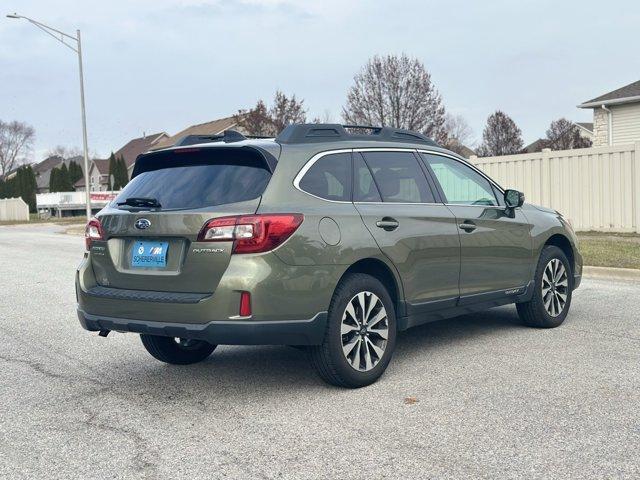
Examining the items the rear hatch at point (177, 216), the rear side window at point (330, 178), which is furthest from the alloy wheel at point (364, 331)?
the rear hatch at point (177, 216)

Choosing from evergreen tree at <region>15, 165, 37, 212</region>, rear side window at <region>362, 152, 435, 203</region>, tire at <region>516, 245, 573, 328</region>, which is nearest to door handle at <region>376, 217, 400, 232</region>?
rear side window at <region>362, 152, 435, 203</region>

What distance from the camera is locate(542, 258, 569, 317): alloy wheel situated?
23.1 feet

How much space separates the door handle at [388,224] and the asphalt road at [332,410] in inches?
42.2

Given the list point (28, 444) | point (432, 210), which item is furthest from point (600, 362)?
point (28, 444)

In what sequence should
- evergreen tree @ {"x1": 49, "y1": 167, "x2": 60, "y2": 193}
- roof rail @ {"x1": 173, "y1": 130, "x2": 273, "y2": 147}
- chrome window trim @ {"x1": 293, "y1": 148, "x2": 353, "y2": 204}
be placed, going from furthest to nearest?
evergreen tree @ {"x1": 49, "y1": 167, "x2": 60, "y2": 193} < roof rail @ {"x1": 173, "y1": 130, "x2": 273, "y2": 147} < chrome window trim @ {"x1": 293, "y1": 148, "x2": 353, "y2": 204}

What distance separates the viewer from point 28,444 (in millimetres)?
4133

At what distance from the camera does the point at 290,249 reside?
4.66 metres

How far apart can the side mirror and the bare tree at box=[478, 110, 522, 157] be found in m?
61.4

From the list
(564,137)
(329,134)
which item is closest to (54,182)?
(564,137)

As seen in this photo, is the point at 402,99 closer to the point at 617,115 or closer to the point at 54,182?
the point at 617,115

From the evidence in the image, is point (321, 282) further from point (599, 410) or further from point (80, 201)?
point (80, 201)

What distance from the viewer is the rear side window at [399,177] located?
5.63 m

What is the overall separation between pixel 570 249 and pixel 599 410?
3.14 metres

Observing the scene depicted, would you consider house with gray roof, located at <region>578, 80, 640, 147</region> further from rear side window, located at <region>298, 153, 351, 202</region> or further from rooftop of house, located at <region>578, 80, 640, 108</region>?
rear side window, located at <region>298, 153, 351, 202</region>
